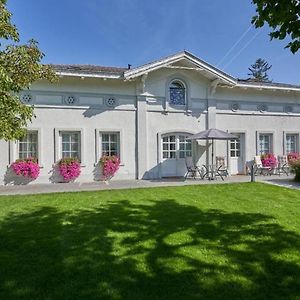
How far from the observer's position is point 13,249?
492cm

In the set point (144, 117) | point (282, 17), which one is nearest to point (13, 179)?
point (144, 117)

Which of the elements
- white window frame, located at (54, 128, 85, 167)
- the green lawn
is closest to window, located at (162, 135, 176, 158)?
white window frame, located at (54, 128, 85, 167)

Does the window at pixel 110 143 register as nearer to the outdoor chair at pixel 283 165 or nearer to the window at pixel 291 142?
the outdoor chair at pixel 283 165

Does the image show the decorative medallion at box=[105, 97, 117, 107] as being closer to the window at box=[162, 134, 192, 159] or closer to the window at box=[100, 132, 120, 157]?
the window at box=[100, 132, 120, 157]

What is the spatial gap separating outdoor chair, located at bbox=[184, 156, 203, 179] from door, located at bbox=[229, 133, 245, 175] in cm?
249

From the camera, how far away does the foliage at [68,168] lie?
13336 mm

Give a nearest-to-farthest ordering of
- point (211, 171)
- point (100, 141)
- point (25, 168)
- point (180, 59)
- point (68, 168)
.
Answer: point (25, 168), point (68, 168), point (211, 171), point (100, 141), point (180, 59)

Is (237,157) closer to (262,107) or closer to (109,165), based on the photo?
(262,107)

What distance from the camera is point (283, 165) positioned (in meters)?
16.6

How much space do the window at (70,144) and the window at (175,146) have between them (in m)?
4.01

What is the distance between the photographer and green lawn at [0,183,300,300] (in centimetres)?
355

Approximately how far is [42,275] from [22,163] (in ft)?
32.0

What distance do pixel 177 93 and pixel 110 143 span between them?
407 centimetres

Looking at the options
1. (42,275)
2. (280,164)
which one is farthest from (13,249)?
(280,164)
